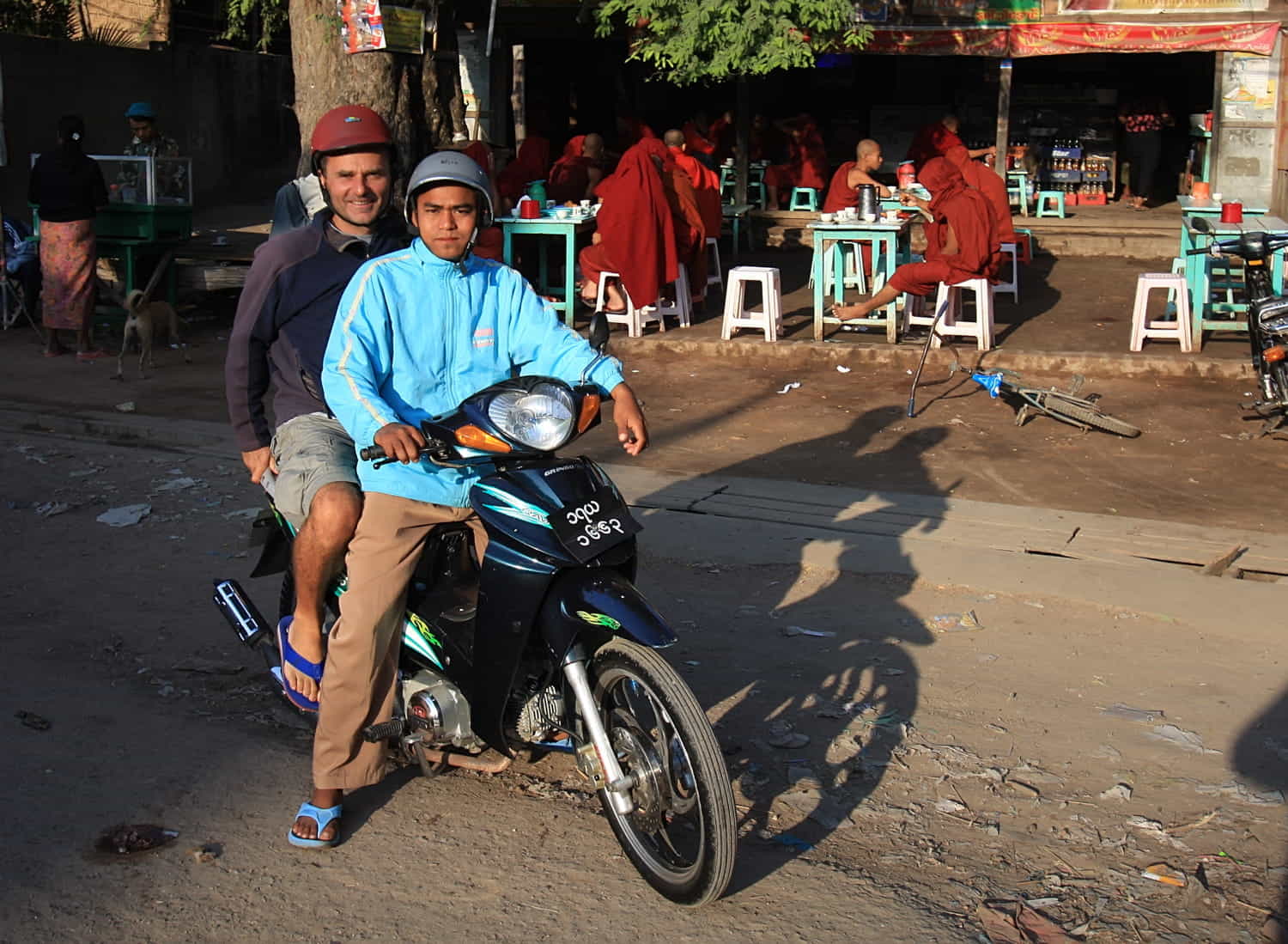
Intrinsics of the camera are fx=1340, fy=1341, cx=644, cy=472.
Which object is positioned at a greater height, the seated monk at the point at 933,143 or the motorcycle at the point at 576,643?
the seated monk at the point at 933,143

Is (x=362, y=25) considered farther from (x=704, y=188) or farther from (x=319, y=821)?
(x=319, y=821)

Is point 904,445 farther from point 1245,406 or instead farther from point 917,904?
point 917,904

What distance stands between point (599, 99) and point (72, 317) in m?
12.6

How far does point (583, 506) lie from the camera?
2900 millimetres

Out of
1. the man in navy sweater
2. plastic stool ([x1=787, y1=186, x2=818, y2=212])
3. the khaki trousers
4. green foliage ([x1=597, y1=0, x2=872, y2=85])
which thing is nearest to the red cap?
the man in navy sweater

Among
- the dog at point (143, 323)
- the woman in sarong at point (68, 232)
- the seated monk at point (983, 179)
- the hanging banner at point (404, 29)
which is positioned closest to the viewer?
the dog at point (143, 323)

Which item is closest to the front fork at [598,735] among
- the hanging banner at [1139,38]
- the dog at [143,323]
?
the dog at [143,323]

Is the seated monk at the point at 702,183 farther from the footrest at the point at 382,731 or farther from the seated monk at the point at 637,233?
the footrest at the point at 382,731

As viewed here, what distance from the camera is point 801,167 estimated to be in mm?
18266

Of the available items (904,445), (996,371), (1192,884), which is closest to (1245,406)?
(996,371)

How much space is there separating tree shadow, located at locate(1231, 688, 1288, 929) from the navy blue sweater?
104 inches

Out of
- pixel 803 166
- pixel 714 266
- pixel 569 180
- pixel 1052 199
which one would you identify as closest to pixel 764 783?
pixel 569 180

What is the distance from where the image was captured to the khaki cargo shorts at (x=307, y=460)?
328 centimetres

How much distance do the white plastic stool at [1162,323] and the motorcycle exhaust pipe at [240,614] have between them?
7.70m
